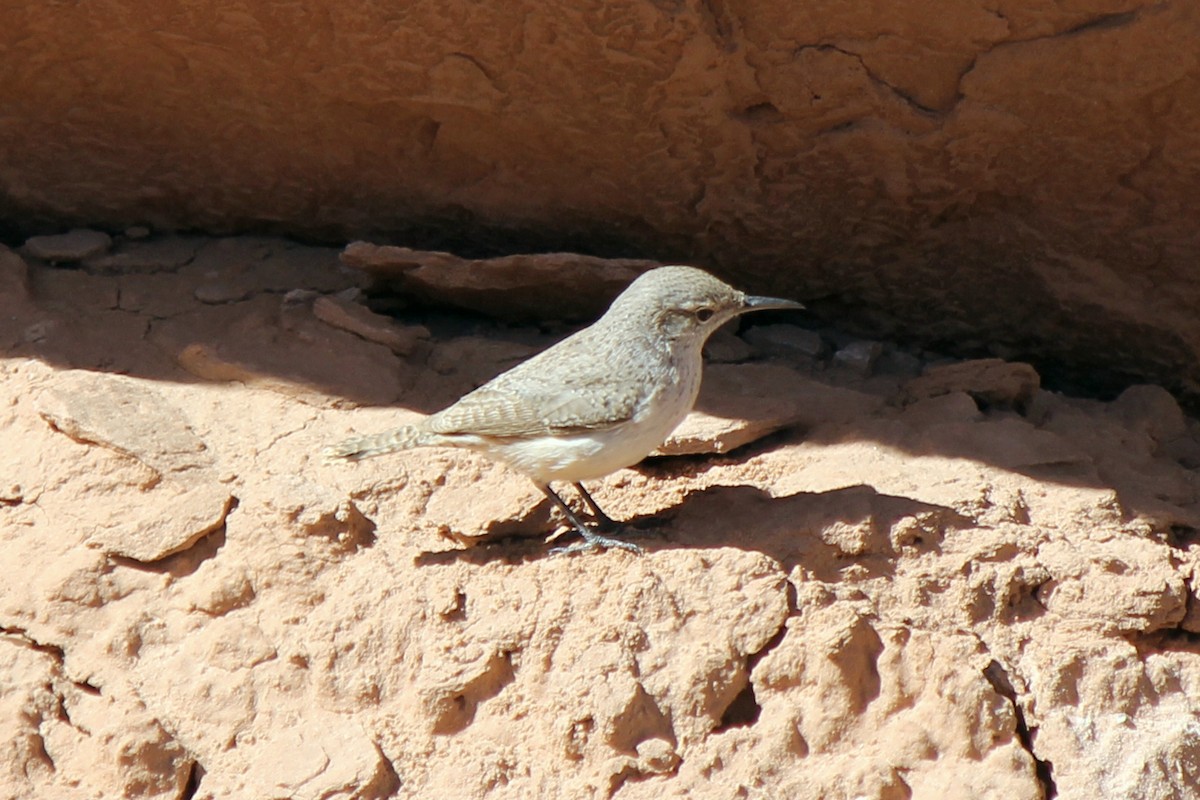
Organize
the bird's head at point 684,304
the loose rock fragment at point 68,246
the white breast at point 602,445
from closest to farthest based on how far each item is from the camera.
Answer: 1. the white breast at point 602,445
2. the bird's head at point 684,304
3. the loose rock fragment at point 68,246

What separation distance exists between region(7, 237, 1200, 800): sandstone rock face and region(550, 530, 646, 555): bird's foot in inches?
2.7

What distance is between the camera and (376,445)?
460cm

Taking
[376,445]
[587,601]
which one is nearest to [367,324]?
[376,445]

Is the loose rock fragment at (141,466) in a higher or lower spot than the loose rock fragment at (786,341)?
lower

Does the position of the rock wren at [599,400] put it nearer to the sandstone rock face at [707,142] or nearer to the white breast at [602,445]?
the white breast at [602,445]

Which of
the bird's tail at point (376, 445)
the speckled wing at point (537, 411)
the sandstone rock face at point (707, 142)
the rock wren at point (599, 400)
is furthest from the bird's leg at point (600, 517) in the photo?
the sandstone rock face at point (707, 142)

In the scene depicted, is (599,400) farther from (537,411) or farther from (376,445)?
(376,445)

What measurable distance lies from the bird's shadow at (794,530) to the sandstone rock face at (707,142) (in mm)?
1499

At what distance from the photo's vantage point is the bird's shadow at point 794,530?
4.26 m

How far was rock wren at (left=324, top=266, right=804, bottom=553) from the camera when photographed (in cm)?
441

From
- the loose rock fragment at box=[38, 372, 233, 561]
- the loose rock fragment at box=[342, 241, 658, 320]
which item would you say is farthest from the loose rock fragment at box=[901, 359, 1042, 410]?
the loose rock fragment at box=[38, 372, 233, 561]

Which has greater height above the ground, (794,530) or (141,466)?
(794,530)

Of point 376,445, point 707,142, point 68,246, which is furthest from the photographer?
point 68,246

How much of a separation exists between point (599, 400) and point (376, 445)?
0.80m
